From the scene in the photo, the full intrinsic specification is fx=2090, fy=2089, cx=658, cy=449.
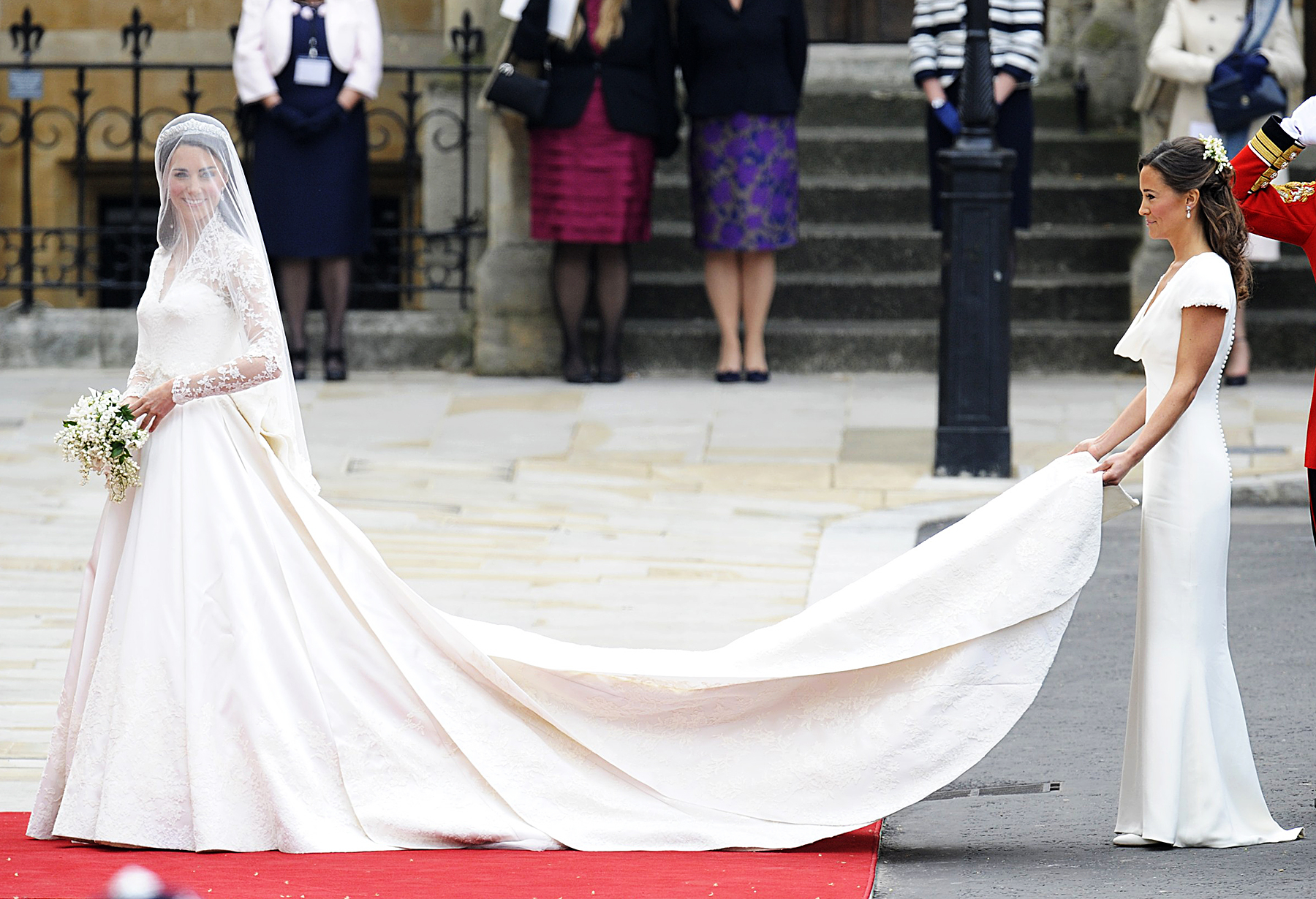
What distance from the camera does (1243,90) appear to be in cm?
1120

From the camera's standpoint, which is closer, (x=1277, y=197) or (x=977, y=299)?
(x=1277, y=197)

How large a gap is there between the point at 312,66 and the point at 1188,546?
25.4 feet

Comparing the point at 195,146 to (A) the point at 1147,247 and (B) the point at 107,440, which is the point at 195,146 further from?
(A) the point at 1147,247

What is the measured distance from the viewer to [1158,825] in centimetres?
486

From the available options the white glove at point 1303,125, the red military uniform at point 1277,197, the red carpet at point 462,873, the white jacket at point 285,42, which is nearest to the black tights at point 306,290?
the white jacket at point 285,42

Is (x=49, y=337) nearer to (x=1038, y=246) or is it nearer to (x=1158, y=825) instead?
(x=1038, y=246)

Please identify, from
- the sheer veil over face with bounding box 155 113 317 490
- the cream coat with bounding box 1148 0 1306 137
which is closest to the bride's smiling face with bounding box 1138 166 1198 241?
the sheer veil over face with bounding box 155 113 317 490

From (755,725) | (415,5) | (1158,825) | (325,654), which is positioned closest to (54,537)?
(325,654)

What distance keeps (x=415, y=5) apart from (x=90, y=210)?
268 cm

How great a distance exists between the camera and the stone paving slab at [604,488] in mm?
7504

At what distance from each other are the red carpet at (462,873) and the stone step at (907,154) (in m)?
8.65

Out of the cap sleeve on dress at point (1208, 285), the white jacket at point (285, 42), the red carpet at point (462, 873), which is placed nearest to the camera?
the red carpet at point (462, 873)

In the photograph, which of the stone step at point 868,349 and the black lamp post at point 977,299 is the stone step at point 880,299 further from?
the black lamp post at point 977,299

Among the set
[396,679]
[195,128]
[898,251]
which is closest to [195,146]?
[195,128]
